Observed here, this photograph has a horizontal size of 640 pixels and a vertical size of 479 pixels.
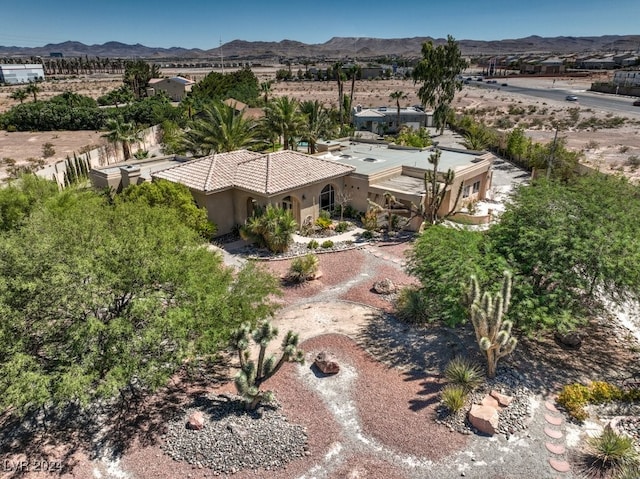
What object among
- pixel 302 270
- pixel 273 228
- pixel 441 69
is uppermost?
pixel 441 69

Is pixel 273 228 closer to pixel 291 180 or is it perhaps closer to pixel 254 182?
pixel 254 182

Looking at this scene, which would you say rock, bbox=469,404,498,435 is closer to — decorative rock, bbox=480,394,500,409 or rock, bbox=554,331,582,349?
decorative rock, bbox=480,394,500,409

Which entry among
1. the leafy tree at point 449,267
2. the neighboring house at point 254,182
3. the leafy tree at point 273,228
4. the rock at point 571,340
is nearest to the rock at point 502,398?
the leafy tree at point 449,267

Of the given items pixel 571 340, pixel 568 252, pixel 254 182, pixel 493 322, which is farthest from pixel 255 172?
pixel 571 340

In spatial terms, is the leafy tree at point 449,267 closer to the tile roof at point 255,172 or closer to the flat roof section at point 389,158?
→ the tile roof at point 255,172

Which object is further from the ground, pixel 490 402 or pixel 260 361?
pixel 260 361

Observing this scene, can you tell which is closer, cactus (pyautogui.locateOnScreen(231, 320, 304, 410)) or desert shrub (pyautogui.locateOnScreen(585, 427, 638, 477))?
desert shrub (pyautogui.locateOnScreen(585, 427, 638, 477))

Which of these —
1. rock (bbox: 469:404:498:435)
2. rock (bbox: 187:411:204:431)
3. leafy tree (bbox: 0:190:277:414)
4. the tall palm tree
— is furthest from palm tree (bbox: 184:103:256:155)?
rock (bbox: 469:404:498:435)

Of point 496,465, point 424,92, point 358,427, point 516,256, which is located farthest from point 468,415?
point 424,92

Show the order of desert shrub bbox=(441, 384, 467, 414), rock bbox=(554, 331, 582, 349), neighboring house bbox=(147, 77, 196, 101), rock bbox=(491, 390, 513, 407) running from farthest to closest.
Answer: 1. neighboring house bbox=(147, 77, 196, 101)
2. rock bbox=(554, 331, 582, 349)
3. rock bbox=(491, 390, 513, 407)
4. desert shrub bbox=(441, 384, 467, 414)
